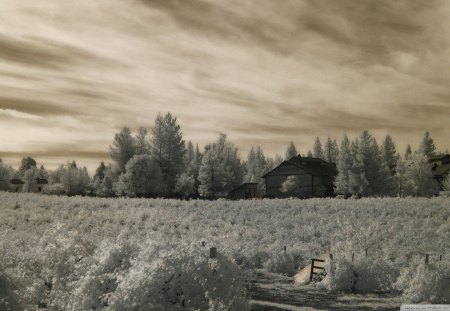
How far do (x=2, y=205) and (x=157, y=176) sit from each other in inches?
867

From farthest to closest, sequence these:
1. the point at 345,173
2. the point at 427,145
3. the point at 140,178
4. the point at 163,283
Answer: the point at 427,145
the point at 345,173
the point at 140,178
the point at 163,283

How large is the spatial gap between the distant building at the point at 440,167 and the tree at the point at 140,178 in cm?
4435

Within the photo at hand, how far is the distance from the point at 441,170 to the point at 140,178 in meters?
49.2

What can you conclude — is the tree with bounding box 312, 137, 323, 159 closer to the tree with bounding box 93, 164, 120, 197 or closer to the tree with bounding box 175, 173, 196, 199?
the tree with bounding box 175, 173, 196, 199

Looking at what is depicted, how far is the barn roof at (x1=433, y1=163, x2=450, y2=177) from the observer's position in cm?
6912

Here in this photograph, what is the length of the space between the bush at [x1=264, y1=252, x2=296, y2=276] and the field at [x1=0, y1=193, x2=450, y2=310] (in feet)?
0.16

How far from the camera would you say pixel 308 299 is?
48.7 feet

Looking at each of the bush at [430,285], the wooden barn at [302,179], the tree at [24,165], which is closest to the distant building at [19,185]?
the tree at [24,165]

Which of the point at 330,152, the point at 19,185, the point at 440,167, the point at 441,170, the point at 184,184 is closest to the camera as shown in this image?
the point at 184,184

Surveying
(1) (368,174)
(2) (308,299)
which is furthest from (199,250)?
(1) (368,174)

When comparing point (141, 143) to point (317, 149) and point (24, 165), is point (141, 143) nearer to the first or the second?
point (317, 149)

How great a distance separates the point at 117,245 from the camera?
1030 centimetres

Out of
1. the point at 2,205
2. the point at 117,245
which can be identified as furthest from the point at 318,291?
the point at 2,205

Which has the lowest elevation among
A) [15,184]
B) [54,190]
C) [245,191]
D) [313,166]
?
[54,190]
